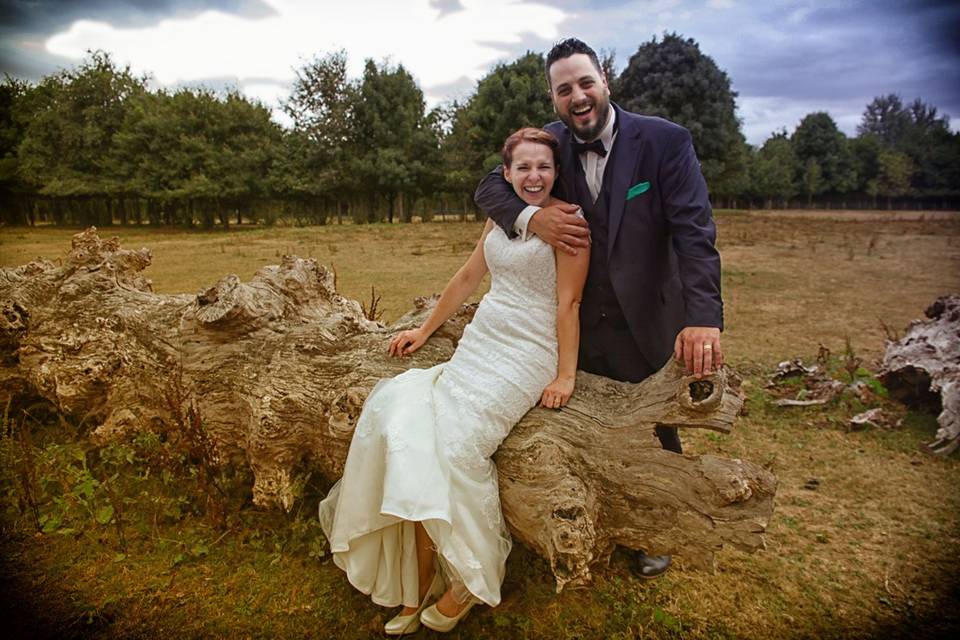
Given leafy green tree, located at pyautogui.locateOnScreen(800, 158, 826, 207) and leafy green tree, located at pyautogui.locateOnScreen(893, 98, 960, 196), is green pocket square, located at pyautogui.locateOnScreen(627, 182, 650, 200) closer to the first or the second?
leafy green tree, located at pyautogui.locateOnScreen(893, 98, 960, 196)

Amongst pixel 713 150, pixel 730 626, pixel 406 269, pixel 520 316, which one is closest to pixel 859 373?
pixel 730 626

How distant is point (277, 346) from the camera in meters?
3.68

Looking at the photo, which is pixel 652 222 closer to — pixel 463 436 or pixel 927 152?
pixel 463 436

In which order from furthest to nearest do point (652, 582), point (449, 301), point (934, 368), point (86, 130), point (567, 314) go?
point (86, 130), point (934, 368), point (449, 301), point (652, 582), point (567, 314)

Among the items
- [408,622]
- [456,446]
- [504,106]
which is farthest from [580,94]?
[504,106]

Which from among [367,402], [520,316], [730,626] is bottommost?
[730,626]

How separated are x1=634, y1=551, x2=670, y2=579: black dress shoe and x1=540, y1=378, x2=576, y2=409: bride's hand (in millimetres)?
1233

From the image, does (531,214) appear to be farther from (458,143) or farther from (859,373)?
(458,143)

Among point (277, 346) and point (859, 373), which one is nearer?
point (277, 346)

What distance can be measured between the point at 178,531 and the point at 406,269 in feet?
36.3

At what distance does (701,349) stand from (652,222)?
0.83 meters

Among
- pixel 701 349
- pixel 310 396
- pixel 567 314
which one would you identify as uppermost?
pixel 567 314

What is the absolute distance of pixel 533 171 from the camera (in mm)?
2822

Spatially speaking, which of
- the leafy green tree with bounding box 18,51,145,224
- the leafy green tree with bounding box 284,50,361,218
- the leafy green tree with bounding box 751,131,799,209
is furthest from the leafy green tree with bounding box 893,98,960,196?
the leafy green tree with bounding box 18,51,145,224
